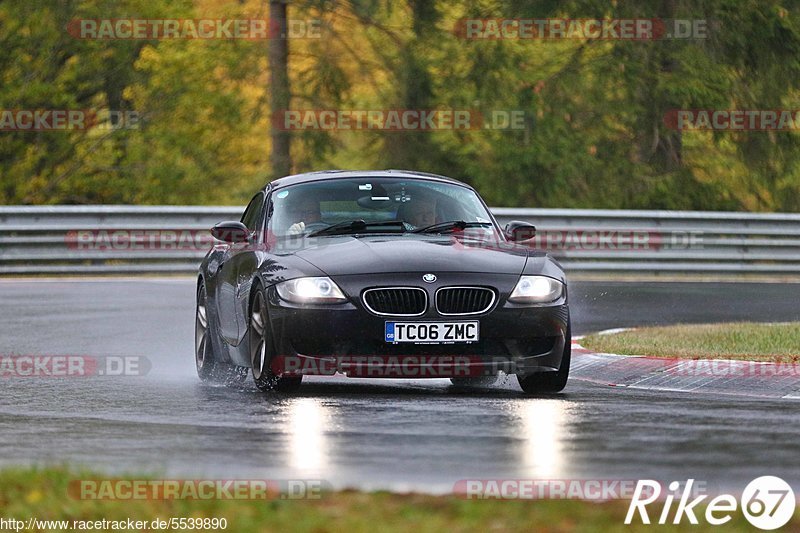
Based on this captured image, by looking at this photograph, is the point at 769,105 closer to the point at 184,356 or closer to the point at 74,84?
the point at 74,84

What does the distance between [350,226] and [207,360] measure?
199 cm

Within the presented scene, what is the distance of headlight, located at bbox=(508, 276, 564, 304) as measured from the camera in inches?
445

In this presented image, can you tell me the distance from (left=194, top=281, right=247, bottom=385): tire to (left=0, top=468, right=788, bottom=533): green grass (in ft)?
18.4

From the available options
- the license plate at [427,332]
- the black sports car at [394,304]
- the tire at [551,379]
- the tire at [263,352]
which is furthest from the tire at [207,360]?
the tire at [551,379]

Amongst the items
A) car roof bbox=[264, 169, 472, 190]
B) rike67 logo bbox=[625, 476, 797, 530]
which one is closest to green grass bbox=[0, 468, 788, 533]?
rike67 logo bbox=[625, 476, 797, 530]

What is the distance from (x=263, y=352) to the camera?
11.5 m

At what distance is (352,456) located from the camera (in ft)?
27.8

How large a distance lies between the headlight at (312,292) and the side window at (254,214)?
6.02 feet

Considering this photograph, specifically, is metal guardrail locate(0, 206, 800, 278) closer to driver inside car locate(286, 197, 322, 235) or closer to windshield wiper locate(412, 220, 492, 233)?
driver inside car locate(286, 197, 322, 235)

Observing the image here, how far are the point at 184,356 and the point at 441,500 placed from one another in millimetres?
8658

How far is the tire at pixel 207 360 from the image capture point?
512 inches

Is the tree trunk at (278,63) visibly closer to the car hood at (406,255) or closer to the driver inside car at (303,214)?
the driver inside car at (303,214)

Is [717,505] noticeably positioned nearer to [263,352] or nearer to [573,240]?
[263,352]

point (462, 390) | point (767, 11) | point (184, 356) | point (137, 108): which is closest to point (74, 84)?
point (137, 108)
